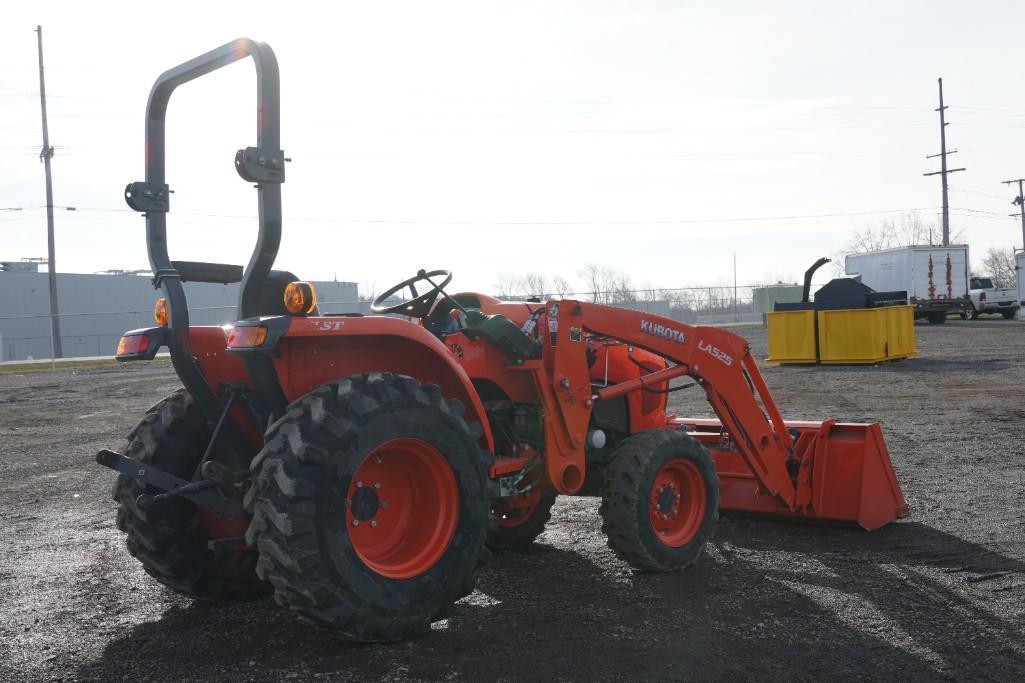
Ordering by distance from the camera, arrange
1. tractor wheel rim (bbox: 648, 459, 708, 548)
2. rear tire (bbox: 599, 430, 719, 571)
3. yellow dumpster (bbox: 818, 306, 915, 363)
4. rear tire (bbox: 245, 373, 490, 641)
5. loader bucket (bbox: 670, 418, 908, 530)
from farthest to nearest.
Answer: yellow dumpster (bbox: 818, 306, 915, 363), loader bucket (bbox: 670, 418, 908, 530), tractor wheel rim (bbox: 648, 459, 708, 548), rear tire (bbox: 599, 430, 719, 571), rear tire (bbox: 245, 373, 490, 641)

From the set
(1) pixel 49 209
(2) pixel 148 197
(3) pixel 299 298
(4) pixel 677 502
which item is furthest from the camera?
(1) pixel 49 209

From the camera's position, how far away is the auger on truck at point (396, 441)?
3961mm

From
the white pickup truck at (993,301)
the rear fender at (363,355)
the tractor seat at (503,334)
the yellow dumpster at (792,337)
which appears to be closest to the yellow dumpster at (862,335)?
the yellow dumpster at (792,337)

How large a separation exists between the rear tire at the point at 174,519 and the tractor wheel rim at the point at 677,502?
2.37m

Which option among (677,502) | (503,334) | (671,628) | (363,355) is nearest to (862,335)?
(677,502)

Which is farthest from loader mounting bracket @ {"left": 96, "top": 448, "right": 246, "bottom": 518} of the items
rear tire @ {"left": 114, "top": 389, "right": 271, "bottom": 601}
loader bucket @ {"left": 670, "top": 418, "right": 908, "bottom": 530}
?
loader bucket @ {"left": 670, "top": 418, "right": 908, "bottom": 530}

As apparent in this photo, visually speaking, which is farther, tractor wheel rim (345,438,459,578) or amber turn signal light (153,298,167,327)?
amber turn signal light (153,298,167,327)

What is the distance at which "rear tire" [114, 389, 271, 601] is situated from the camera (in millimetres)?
4625

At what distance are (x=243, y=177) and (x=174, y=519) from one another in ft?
5.75

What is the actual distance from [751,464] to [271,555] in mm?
3629

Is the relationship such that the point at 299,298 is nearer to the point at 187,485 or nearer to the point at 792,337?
the point at 187,485

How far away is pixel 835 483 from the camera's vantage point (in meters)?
6.56

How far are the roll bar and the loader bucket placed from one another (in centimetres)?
388

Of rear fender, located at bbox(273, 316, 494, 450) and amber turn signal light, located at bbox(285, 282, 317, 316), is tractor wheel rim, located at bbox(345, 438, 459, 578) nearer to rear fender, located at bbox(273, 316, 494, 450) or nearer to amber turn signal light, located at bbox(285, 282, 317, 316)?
rear fender, located at bbox(273, 316, 494, 450)
